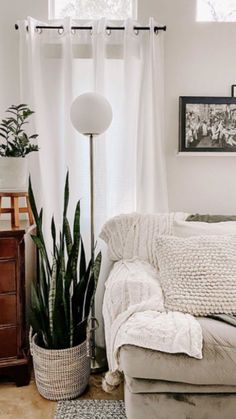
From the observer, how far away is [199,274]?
77.5 inches

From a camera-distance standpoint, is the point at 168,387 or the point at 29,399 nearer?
the point at 168,387

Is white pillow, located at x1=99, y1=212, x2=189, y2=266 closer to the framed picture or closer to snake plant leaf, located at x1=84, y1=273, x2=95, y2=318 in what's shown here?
snake plant leaf, located at x1=84, y1=273, x2=95, y2=318

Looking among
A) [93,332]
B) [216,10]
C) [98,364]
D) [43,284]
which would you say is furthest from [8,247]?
[216,10]

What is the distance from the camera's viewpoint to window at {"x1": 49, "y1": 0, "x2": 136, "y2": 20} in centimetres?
281

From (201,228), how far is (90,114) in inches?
36.3

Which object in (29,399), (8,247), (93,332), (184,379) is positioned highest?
(8,247)

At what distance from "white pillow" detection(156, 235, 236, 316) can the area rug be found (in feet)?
2.00

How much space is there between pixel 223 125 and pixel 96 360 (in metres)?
1.81

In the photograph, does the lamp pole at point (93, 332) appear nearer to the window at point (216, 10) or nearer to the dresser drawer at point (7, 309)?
the dresser drawer at point (7, 309)

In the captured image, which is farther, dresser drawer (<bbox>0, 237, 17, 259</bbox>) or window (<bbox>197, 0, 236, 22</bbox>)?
window (<bbox>197, 0, 236, 22</bbox>)

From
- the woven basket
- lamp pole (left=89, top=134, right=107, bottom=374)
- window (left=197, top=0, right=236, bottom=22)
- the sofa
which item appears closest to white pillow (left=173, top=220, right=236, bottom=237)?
lamp pole (left=89, top=134, right=107, bottom=374)

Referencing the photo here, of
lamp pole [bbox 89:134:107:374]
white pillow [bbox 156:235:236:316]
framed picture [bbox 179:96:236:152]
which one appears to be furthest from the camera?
framed picture [bbox 179:96:236:152]

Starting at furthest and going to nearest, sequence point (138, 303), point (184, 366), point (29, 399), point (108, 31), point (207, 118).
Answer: point (207, 118)
point (108, 31)
point (29, 399)
point (138, 303)
point (184, 366)

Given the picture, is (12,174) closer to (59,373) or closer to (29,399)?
(59,373)
